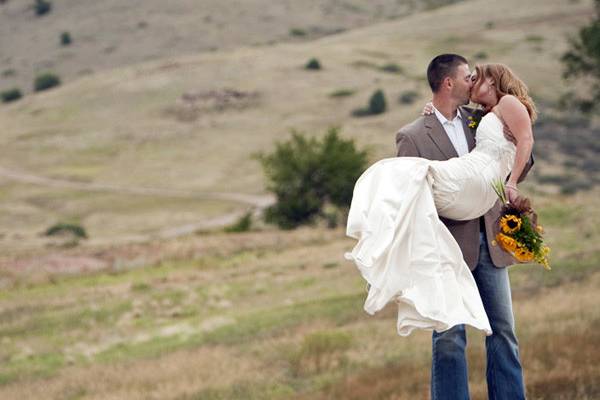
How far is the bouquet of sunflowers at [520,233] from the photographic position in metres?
6.34

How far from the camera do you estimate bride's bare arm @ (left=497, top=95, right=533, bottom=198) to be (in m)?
6.34

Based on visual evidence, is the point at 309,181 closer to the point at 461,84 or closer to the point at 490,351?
the point at 461,84

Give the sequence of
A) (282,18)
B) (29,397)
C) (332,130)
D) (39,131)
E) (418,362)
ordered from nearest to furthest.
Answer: (418,362) < (29,397) < (332,130) < (39,131) < (282,18)

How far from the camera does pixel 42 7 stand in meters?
151

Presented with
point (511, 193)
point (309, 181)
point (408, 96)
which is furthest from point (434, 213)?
point (408, 96)

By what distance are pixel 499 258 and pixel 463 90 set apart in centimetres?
120

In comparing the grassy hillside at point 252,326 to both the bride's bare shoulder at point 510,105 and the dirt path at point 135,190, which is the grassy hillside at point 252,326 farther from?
the dirt path at point 135,190

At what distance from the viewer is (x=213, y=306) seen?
81.5 ft

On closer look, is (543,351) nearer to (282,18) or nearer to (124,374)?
(124,374)

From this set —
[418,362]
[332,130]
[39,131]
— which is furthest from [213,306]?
[39,131]

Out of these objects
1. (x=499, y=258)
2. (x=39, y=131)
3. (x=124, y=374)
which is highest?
Answer: (x=499, y=258)

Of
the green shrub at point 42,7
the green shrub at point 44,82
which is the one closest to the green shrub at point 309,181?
the green shrub at point 44,82

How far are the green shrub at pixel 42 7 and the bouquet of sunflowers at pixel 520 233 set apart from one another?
502ft

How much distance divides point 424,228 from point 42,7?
15330 cm
